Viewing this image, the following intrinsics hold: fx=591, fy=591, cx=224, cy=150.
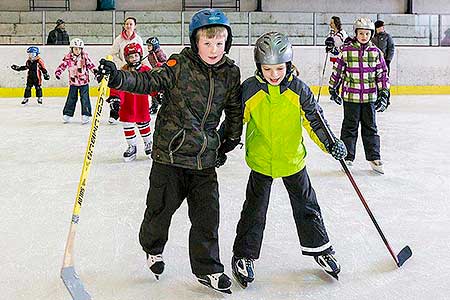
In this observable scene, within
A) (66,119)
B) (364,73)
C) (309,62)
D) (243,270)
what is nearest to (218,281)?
(243,270)

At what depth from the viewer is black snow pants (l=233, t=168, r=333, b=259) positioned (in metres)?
2.37

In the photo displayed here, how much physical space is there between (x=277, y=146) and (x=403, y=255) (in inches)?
30.8

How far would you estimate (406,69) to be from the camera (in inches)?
447

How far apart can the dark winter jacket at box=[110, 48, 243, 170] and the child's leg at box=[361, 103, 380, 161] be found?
7.90 feet

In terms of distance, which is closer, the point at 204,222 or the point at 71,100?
the point at 204,222

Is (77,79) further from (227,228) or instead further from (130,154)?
(227,228)

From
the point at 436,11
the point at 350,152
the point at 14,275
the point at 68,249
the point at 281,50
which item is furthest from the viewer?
the point at 436,11

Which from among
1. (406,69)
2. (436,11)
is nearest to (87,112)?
(406,69)

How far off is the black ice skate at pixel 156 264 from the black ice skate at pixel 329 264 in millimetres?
625

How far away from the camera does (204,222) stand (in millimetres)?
2266

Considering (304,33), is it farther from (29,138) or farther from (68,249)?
(68,249)

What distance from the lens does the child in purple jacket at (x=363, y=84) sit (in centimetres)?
432

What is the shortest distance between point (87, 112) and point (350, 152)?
382cm

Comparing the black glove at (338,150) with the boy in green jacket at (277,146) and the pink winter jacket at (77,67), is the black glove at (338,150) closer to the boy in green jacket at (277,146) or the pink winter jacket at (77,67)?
the boy in green jacket at (277,146)
